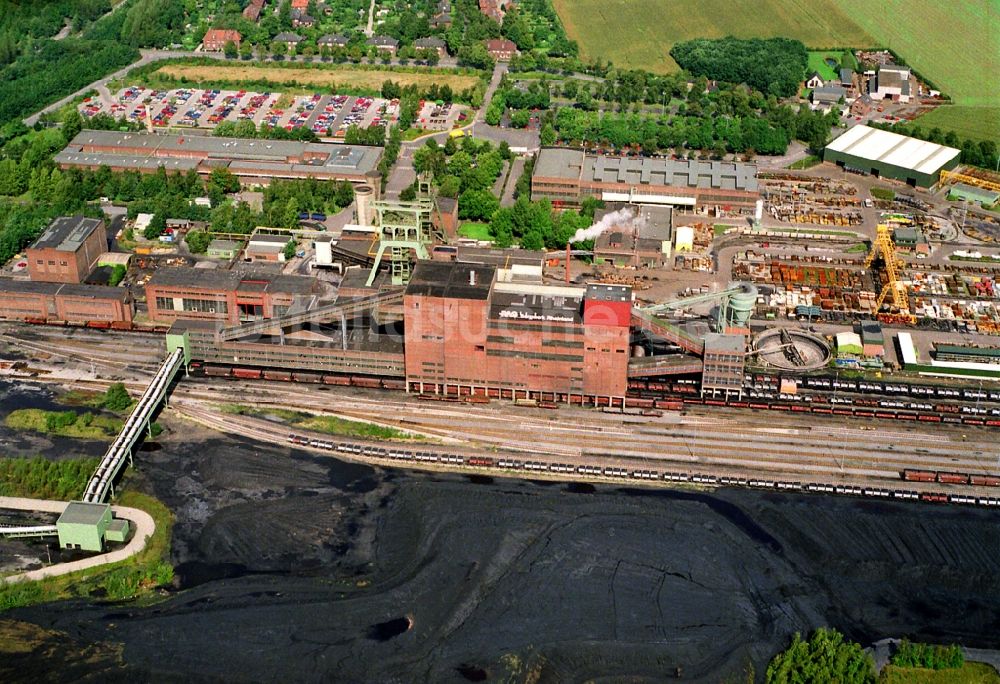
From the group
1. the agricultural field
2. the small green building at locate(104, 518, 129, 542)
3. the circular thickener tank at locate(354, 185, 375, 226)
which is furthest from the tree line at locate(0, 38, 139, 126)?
the small green building at locate(104, 518, 129, 542)

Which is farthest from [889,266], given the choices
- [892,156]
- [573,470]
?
[573,470]

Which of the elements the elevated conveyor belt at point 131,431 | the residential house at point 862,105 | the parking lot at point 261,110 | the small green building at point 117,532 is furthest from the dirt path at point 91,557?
the residential house at point 862,105

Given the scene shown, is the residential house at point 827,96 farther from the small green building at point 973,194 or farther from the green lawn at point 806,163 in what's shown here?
the small green building at point 973,194

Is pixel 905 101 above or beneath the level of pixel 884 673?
above

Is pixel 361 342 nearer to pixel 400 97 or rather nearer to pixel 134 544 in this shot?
pixel 134 544

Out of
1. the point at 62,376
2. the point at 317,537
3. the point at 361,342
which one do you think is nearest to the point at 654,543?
the point at 317,537

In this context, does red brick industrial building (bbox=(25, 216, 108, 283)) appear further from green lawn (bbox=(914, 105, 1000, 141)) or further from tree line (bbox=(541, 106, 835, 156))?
green lawn (bbox=(914, 105, 1000, 141))
